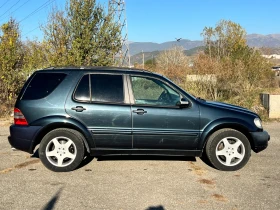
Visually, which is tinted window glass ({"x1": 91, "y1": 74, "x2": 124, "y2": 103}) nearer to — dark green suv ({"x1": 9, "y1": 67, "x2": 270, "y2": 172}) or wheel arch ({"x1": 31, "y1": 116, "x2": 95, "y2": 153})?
dark green suv ({"x1": 9, "y1": 67, "x2": 270, "y2": 172})

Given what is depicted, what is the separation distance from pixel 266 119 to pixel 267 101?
0.84 m

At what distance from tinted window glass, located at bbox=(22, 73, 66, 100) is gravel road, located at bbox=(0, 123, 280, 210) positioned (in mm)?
1303

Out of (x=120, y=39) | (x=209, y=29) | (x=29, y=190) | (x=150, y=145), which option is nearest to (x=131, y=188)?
(x=150, y=145)

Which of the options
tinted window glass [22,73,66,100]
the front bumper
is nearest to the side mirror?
the front bumper

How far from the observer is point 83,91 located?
5.23 m

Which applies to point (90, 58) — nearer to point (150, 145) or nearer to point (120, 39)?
point (120, 39)

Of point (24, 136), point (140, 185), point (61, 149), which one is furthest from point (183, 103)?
point (24, 136)

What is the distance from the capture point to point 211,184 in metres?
4.68

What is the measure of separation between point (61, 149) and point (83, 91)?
1.05m

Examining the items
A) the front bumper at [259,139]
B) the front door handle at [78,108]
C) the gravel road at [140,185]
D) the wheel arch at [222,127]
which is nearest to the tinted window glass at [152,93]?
the wheel arch at [222,127]

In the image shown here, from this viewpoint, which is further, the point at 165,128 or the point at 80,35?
the point at 80,35

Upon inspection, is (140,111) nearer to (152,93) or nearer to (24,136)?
(152,93)

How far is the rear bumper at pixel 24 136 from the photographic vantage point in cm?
514

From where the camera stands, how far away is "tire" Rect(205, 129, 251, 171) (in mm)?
5273
